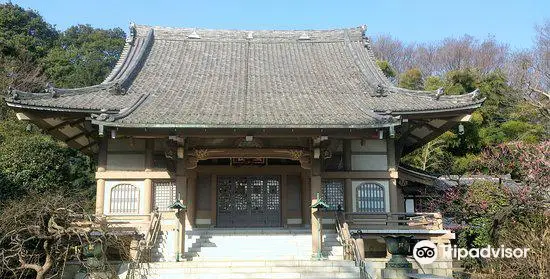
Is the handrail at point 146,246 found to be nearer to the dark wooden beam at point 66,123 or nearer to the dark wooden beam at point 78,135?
the dark wooden beam at point 66,123

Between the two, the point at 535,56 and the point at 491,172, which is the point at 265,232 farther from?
the point at 535,56

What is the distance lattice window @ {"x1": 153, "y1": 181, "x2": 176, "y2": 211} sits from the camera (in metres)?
15.2

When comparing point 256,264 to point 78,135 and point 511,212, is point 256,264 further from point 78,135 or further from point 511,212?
point 78,135

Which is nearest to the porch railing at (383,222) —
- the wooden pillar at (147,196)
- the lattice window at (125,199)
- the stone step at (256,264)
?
the stone step at (256,264)

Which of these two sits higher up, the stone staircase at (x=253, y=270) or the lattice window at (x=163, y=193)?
the lattice window at (x=163, y=193)

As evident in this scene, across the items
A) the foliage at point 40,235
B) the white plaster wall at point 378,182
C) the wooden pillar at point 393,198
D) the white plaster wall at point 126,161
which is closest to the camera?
the foliage at point 40,235

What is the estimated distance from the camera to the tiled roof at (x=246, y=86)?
13180 mm

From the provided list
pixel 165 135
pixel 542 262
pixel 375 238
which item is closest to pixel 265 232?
pixel 375 238

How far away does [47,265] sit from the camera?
9.80 meters

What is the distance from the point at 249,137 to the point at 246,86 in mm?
4241

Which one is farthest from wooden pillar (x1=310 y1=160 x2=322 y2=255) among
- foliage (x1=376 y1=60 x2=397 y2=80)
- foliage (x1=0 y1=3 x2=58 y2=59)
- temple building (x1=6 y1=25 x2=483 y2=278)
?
foliage (x1=0 y1=3 x2=58 y2=59)

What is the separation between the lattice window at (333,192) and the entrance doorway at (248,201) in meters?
1.55

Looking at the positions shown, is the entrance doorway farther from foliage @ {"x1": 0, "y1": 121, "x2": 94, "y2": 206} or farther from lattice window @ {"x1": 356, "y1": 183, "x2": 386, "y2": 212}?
foliage @ {"x1": 0, "y1": 121, "x2": 94, "y2": 206}

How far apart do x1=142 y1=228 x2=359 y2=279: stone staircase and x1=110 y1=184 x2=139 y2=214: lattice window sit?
1500mm
